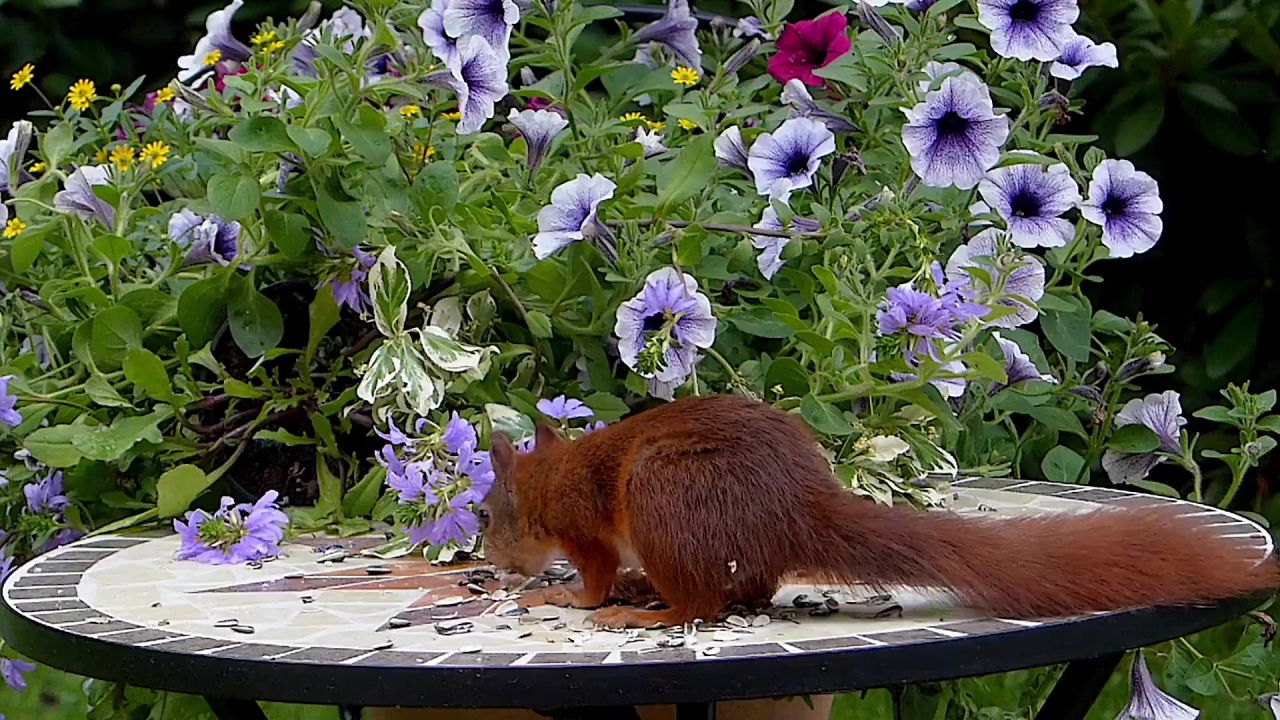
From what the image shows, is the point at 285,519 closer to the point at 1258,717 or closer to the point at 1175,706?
the point at 1175,706

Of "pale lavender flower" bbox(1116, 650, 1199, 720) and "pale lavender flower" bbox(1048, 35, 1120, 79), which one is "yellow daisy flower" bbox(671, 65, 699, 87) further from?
"pale lavender flower" bbox(1116, 650, 1199, 720)

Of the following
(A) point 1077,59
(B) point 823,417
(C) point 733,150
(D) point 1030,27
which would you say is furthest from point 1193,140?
(B) point 823,417

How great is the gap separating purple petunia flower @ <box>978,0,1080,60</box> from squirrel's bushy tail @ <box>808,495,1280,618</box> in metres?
0.63

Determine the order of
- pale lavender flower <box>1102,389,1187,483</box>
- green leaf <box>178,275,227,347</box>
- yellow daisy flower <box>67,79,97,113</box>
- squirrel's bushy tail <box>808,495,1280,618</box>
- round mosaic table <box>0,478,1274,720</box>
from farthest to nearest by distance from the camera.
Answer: yellow daisy flower <box>67,79,97,113</box> → pale lavender flower <box>1102,389,1187,483</box> → green leaf <box>178,275,227,347</box> → squirrel's bushy tail <box>808,495,1280,618</box> → round mosaic table <box>0,478,1274,720</box>

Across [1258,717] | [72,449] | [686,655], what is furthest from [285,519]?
[1258,717]

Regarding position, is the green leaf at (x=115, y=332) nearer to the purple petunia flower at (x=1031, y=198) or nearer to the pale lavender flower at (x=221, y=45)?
the pale lavender flower at (x=221, y=45)

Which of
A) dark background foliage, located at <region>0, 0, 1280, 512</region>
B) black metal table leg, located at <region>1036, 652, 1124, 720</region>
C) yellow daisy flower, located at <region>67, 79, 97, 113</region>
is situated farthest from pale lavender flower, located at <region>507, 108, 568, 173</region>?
dark background foliage, located at <region>0, 0, 1280, 512</region>

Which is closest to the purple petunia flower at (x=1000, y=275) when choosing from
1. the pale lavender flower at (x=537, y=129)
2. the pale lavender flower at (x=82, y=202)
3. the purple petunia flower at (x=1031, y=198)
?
the purple petunia flower at (x=1031, y=198)

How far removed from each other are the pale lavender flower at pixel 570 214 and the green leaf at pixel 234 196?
0.86 feet

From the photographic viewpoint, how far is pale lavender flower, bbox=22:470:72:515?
1.61 meters

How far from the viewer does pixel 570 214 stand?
55.2 inches

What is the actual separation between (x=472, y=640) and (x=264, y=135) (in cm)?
58

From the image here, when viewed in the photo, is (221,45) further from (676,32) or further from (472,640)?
(472,640)

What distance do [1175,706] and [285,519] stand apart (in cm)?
83
